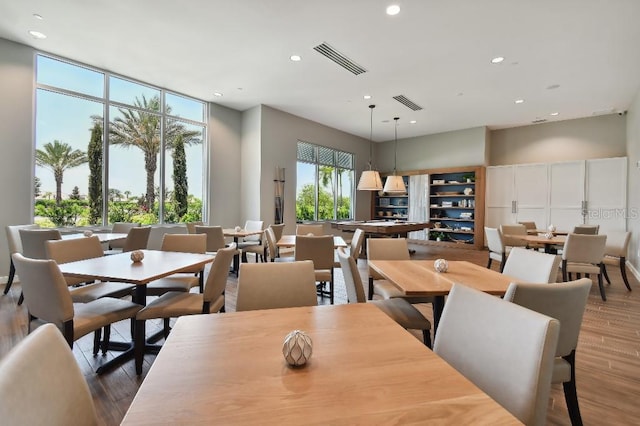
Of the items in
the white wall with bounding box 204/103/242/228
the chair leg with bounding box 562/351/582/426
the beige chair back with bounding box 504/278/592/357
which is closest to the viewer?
the beige chair back with bounding box 504/278/592/357

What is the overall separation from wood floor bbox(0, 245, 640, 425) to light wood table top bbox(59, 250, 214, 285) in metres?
0.77

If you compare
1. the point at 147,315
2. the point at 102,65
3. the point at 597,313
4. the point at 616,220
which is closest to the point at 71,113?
the point at 102,65

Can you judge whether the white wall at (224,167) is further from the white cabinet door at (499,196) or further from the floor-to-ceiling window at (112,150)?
the white cabinet door at (499,196)

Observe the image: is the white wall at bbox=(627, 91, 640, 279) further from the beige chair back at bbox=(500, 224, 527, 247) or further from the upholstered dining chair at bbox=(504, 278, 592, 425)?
the upholstered dining chair at bbox=(504, 278, 592, 425)

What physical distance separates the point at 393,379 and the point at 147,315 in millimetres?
2077

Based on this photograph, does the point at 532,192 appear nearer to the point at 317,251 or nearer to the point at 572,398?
the point at 317,251

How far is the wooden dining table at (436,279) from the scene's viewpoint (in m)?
2.06

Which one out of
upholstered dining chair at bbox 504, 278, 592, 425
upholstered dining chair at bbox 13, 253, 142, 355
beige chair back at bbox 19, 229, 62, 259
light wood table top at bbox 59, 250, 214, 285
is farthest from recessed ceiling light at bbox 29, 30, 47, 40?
upholstered dining chair at bbox 504, 278, 592, 425

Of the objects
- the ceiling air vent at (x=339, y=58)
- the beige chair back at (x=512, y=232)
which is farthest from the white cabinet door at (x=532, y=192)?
the ceiling air vent at (x=339, y=58)

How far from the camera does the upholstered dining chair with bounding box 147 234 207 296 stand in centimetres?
301

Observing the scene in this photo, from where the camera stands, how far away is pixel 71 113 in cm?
539

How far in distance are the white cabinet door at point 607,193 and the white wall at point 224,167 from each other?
8.63m

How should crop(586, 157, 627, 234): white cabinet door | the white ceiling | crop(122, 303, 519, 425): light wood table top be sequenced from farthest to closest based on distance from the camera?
crop(586, 157, 627, 234): white cabinet door
the white ceiling
crop(122, 303, 519, 425): light wood table top

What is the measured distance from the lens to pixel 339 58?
16.6 feet
